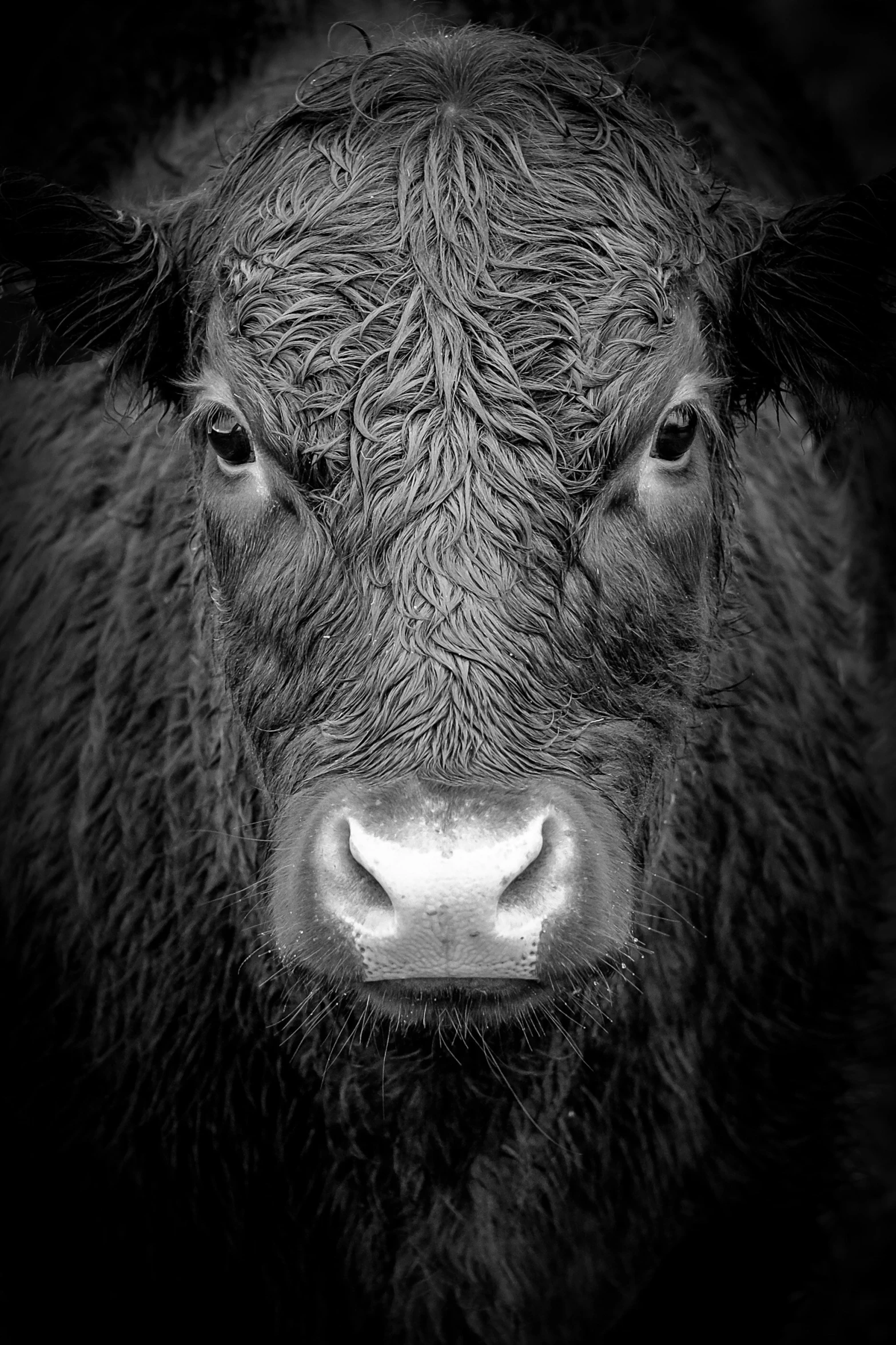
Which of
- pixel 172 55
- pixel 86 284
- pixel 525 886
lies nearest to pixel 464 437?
pixel 525 886

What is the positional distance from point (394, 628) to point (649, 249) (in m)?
1.09

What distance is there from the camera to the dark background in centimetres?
530

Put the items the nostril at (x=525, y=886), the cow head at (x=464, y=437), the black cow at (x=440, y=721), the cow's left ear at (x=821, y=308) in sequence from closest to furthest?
the nostril at (x=525, y=886), the cow head at (x=464, y=437), the black cow at (x=440, y=721), the cow's left ear at (x=821, y=308)

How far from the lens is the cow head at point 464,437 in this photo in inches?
101

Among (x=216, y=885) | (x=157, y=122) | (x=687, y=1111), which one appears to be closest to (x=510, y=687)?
(x=216, y=885)

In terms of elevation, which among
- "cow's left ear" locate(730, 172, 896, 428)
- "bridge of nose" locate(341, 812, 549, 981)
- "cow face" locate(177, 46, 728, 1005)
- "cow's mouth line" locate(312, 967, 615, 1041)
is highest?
"cow's left ear" locate(730, 172, 896, 428)

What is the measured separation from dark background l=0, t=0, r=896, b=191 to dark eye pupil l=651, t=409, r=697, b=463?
7.38ft

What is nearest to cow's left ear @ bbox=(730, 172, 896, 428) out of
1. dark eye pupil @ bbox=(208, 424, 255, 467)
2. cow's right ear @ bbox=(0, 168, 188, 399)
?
dark eye pupil @ bbox=(208, 424, 255, 467)

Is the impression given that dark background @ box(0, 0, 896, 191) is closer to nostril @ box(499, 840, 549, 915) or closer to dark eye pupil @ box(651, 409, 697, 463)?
dark eye pupil @ box(651, 409, 697, 463)

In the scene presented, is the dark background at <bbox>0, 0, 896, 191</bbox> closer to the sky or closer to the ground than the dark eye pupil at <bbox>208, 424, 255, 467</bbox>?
closer to the sky

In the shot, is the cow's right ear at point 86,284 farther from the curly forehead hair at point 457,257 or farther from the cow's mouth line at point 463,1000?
the cow's mouth line at point 463,1000

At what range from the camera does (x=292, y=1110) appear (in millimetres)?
3729

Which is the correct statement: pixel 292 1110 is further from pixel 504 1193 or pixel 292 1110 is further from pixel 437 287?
pixel 437 287

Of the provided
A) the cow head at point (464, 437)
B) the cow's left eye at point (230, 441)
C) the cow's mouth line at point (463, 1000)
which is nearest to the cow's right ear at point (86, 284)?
the cow head at point (464, 437)
